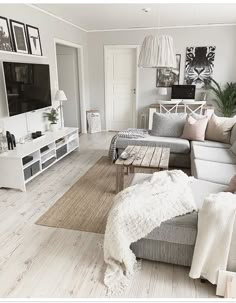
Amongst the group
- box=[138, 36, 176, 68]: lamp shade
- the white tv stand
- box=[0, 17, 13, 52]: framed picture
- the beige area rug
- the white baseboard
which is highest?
box=[0, 17, 13, 52]: framed picture

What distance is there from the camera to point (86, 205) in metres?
2.85

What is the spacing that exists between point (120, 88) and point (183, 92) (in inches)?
60.9

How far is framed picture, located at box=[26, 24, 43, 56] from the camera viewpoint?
384 cm

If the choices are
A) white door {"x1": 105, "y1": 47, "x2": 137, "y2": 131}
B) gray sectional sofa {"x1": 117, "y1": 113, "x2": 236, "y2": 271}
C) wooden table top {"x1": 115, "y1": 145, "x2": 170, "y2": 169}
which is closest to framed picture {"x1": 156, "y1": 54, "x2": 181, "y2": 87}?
white door {"x1": 105, "y1": 47, "x2": 137, "y2": 131}

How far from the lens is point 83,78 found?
6023 millimetres

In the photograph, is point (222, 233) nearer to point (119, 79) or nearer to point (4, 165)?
point (4, 165)

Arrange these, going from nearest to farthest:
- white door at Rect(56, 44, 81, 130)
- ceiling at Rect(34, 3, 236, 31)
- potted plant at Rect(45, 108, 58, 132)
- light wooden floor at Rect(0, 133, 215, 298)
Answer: light wooden floor at Rect(0, 133, 215, 298)
ceiling at Rect(34, 3, 236, 31)
potted plant at Rect(45, 108, 58, 132)
white door at Rect(56, 44, 81, 130)

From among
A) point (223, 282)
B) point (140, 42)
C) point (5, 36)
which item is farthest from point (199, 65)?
point (223, 282)

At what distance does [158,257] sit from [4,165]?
218 cm

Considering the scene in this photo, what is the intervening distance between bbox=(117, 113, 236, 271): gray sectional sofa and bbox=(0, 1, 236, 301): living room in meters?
0.01

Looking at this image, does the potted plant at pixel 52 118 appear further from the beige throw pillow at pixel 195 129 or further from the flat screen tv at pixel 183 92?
the flat screen tv at pixel 183 92

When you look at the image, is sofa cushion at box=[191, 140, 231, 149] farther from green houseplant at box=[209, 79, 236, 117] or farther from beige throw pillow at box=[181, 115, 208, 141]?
green houseplant at box=[209, 79, 236, 117]

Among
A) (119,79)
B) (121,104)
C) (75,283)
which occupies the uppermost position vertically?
(119,79)
